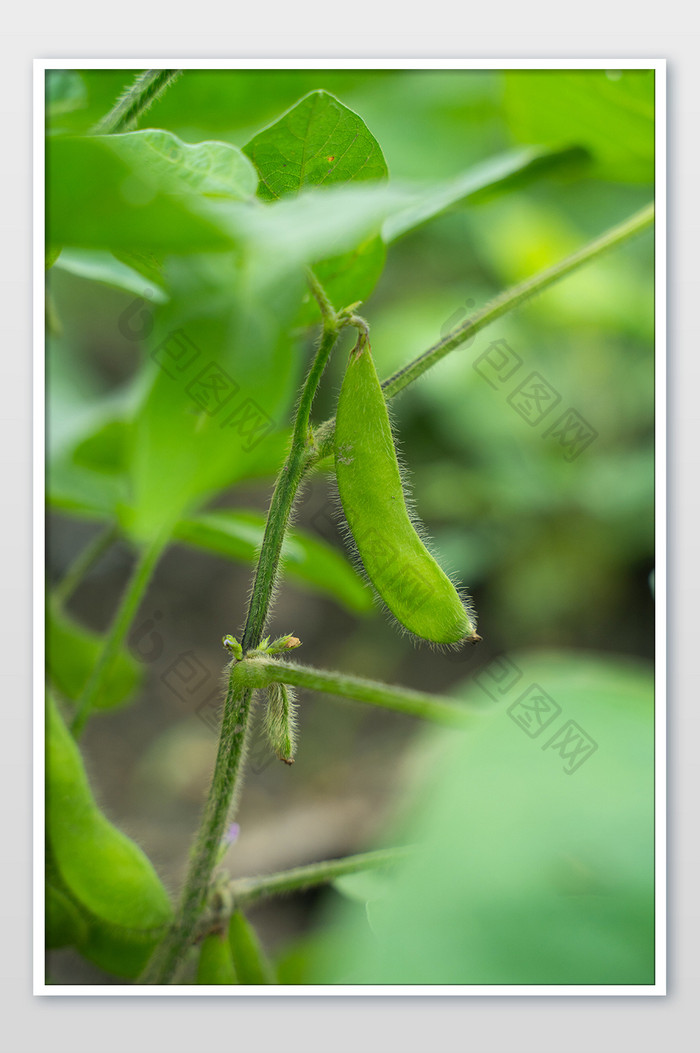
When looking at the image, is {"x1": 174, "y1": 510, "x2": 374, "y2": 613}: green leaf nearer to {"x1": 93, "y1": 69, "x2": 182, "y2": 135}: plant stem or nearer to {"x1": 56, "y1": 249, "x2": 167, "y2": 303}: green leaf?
{"x1": 56, "y1": 249, "x2": 167, "y2": 303}: green leaf

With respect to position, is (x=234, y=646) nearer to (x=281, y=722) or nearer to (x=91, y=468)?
(x=281, y=722)

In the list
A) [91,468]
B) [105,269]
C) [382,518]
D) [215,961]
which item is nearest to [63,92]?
[105,269]

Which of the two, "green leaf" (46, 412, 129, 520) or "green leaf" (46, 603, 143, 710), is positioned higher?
→ "green leaf" (46, 412, 129, 520)

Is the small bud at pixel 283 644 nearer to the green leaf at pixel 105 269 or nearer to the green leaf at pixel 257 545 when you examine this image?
the green leaf at pixel 257 545

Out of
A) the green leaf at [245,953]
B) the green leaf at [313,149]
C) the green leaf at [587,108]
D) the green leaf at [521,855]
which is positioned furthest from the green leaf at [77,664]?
the green leaf at [587,108]

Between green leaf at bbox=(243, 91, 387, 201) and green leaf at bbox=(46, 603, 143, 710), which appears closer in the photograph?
green leaf at bbox=(243, 91, 387, 201)

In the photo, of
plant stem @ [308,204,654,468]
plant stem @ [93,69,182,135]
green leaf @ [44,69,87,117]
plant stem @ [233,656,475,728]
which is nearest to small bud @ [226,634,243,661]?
plant stem @ [233,656,475,728]

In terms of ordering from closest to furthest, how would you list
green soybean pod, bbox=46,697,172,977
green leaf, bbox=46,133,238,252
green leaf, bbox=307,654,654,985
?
green leaf, bbox=46,133,238,252, green leaf, bbox=307,654,654,985, green soybean pod, bbox=46,697,172,977

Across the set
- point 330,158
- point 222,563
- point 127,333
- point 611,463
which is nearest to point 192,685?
point 222,563
